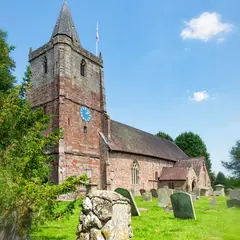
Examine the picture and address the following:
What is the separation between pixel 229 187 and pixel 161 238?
6247mm

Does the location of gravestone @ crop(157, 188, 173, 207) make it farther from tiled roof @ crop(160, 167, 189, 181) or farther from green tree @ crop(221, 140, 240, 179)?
green tree @ crop(221, 140, 240, 179)

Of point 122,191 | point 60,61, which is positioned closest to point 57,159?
point 60,61

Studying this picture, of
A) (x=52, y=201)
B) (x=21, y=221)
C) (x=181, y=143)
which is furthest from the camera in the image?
(x=181, y=143)

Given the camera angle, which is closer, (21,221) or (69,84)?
(21,221)

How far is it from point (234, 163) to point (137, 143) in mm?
29862

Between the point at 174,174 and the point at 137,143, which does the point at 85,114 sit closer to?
the point at 137,143

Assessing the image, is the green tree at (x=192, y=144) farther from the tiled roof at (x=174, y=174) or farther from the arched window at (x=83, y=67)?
the arched window at (x=83, y=67)

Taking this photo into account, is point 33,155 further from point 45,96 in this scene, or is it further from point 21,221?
point 45,96

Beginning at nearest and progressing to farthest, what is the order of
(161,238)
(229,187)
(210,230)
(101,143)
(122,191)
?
(229,187) → (161,238) → (210,230) → (122,191) → (101,143)

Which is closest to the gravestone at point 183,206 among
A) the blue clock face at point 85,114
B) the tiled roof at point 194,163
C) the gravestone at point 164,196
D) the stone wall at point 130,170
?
the gravestone at point 164,196

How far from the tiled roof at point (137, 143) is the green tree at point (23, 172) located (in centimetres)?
1851

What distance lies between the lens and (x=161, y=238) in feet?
22.5

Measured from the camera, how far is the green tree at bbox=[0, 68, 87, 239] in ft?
16.8

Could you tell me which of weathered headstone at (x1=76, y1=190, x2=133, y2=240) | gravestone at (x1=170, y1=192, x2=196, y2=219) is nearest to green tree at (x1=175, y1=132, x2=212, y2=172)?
→ gravestone at (x1=170, y1=192, x2=196, y2=219)
